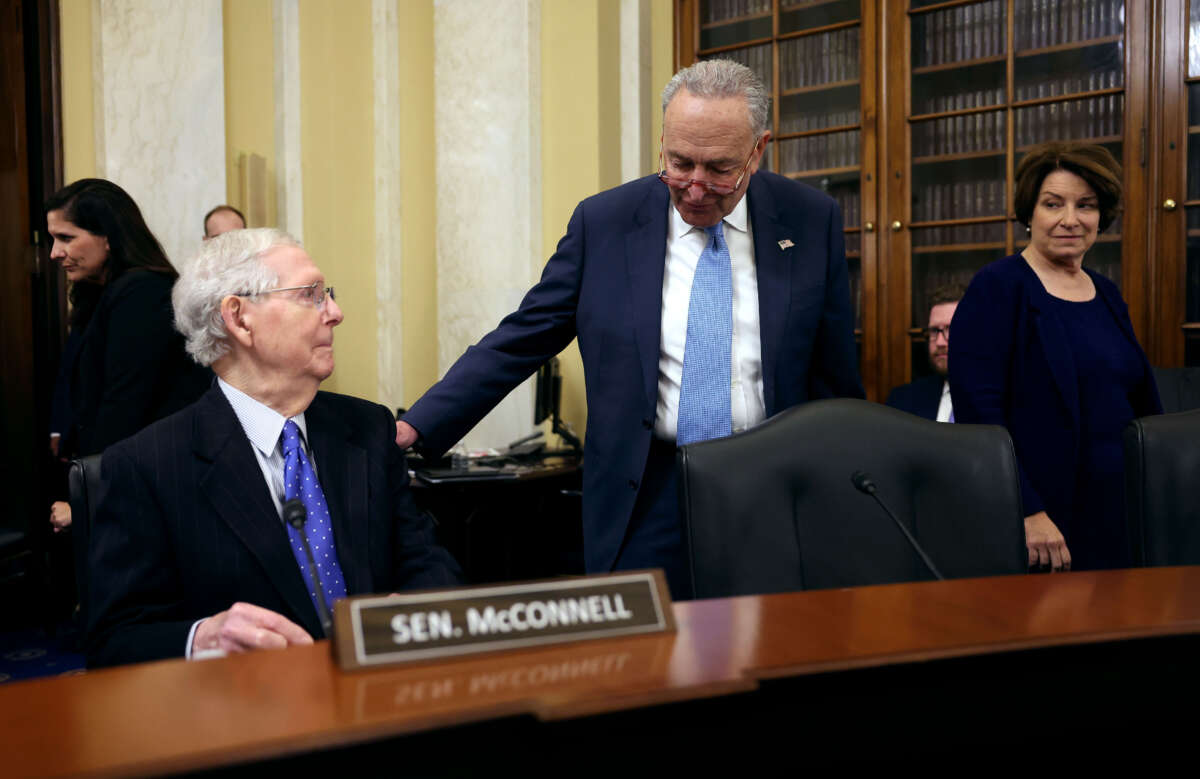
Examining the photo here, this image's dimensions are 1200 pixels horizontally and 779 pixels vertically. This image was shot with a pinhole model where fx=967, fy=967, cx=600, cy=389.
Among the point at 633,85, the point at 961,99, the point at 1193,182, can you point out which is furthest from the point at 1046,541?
the point at 633,85

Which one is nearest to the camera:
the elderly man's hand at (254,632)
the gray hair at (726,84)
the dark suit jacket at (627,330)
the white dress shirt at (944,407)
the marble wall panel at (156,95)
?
the elderly man's hand at (254,632)

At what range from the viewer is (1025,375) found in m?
2.14

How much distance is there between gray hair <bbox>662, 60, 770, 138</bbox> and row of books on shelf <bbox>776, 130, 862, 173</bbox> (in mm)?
2745

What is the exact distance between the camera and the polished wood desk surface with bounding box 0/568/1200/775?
62 cm

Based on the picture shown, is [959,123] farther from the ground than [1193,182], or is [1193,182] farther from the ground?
[959,123]

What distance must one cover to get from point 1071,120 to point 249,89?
348 cm

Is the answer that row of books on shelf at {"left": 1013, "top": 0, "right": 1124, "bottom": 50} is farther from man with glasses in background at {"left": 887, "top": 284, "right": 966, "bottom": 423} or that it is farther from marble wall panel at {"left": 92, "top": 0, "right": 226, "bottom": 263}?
marble wall panel at {"left": 92, "top": 0, "right": 226, "bottom": 263}

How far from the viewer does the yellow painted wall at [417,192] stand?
465 centimetres

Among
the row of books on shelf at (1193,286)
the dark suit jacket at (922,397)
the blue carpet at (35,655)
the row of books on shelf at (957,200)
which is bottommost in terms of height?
the blue carpet at (35,655)

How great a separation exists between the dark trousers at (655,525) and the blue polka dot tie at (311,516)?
0.56 m

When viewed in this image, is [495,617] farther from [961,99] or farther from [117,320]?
[961,99]

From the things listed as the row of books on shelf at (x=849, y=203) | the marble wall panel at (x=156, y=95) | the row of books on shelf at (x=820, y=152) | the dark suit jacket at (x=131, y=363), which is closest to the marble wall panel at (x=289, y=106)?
the marble wall panel at (x=156, y=95)

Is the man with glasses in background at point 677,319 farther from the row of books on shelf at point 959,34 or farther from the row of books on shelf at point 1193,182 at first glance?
the row of books on shelf at point 959,34

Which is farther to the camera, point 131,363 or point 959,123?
point 959,123
